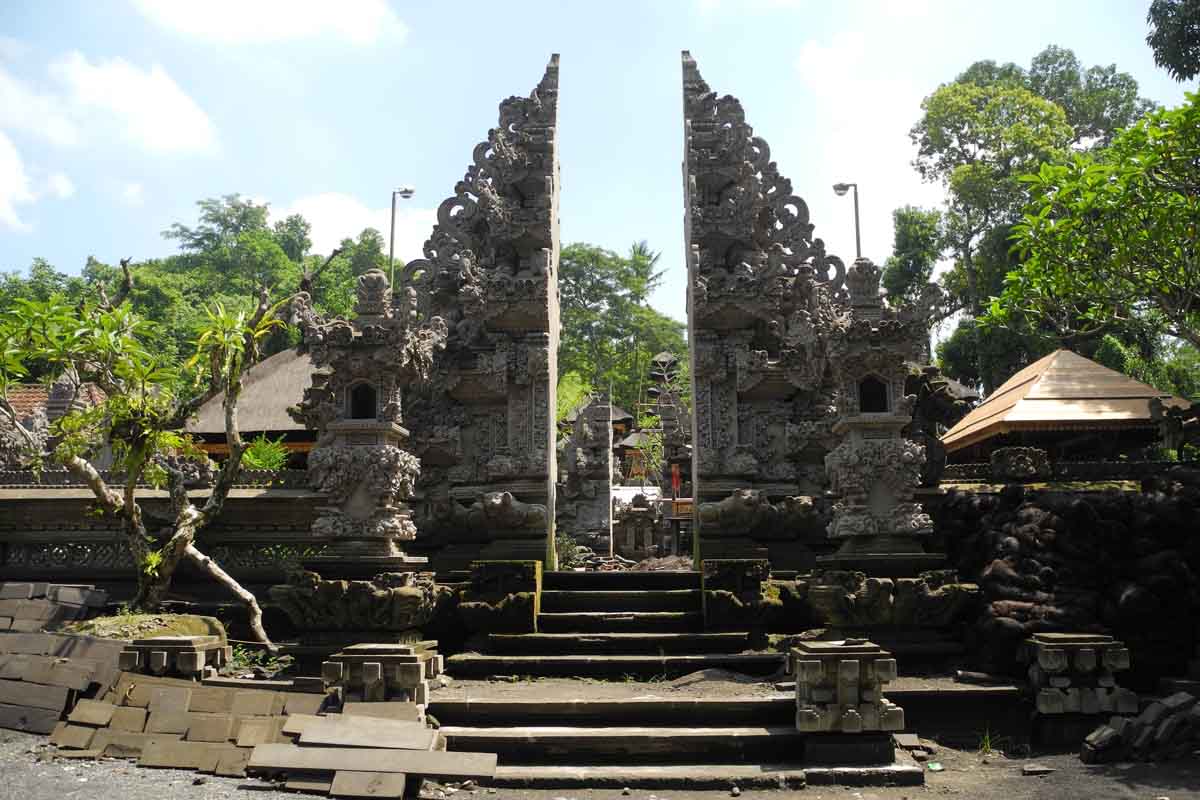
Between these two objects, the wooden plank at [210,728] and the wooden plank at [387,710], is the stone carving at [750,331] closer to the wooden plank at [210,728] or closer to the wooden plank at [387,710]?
the wooden plank at [387,710]

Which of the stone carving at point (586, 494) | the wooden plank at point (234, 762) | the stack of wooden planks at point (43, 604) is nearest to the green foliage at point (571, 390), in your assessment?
the stone carving at point (586, 494)

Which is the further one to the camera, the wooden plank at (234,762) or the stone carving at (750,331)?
the stone carving at (750,331)

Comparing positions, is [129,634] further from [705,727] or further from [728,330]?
[728,330]

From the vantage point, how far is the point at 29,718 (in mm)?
6578

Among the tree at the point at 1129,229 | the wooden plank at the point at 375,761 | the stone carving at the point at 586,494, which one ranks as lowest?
the wooden plank at the point at 375,761

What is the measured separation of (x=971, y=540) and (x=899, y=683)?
6.97 ft

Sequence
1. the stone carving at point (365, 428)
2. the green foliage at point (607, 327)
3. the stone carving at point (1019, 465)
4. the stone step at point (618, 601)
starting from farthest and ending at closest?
the green foliage at point (607, 327) < the stone carving at point (1019, 465) < the stone step at point (618, 601) < the stone carving at point (365, 428)

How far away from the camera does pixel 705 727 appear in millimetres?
6762

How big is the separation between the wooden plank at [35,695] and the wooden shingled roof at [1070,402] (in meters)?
14.2

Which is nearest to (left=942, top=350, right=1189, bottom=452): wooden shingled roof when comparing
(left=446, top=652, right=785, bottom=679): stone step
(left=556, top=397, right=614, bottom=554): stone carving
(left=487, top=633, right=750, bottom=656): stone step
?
(left=556, top=397, right=614, bottom=554): stone carving

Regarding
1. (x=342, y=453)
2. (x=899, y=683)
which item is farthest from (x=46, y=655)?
(x=899, y=683)

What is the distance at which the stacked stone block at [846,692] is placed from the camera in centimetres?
619

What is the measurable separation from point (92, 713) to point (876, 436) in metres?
6.85

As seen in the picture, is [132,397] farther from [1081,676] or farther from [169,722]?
[1081,676]
